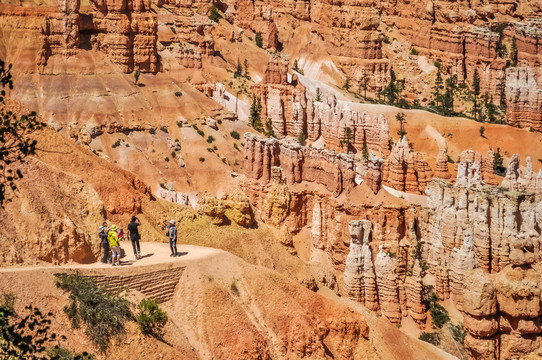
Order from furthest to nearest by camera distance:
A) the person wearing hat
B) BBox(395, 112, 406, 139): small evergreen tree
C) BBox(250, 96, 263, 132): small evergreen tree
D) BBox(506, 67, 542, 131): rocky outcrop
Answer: BBox(506, 67, 542, 131): rocky outcrop < BBox(395, 112, 406, 139): small evergreen tree < BBox(250, 96, 263, 132): small evergreen tree < the person wearing hat

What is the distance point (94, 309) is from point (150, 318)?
239 cm

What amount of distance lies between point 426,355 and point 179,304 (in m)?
13.8

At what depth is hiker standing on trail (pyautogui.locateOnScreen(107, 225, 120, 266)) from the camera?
34844 mm

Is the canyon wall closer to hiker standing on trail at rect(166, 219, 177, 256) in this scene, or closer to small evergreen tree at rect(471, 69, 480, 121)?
hiker standing on trail at rect(166, 219, 177, 256)

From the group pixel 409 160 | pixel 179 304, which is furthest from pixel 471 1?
pixel 179 304

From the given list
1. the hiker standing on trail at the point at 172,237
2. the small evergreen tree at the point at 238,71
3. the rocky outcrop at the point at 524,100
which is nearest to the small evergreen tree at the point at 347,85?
the small evergreen tree at the point at 238,71

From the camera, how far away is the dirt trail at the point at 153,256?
34.5 m

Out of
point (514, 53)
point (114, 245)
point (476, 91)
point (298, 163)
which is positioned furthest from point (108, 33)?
point (514, 53)

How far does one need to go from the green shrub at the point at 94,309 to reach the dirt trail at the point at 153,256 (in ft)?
4.55

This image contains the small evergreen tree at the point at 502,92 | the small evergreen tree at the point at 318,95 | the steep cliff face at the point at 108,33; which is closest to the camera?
the steep cliff face at the point at 108,33

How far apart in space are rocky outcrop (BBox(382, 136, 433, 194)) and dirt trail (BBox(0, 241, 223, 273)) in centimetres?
3775

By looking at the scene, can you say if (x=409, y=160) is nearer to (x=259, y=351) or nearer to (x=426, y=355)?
Answer: (x=426, y=355)

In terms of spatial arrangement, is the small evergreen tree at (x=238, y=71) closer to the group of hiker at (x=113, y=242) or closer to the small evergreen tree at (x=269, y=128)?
the small evergreen tree at (x=269, y=128)

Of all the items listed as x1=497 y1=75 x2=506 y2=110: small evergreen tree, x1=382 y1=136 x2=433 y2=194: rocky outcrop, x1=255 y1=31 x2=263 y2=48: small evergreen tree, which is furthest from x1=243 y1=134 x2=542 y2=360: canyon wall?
x1=255 y1=31 x2=263 y2=48: small evergreen tree
